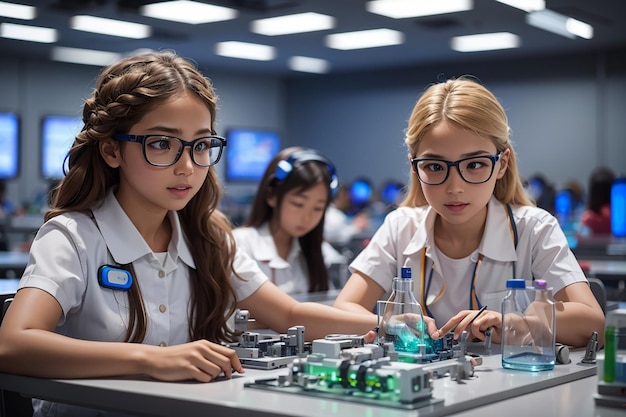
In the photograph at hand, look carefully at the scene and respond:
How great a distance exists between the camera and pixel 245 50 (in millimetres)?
11266

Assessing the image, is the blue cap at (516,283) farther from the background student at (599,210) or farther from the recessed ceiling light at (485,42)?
the recessed ceiling light at (485,42)

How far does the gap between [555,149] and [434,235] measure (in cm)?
1021

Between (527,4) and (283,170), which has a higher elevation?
(527,4)

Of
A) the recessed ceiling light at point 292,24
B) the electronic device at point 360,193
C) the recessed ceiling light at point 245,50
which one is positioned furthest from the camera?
the electronic device at point 360,193

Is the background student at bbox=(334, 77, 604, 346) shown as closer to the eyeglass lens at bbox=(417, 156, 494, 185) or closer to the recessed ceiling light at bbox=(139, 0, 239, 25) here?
the eyeglass lens at bbox=(417, 156, 494, 185)

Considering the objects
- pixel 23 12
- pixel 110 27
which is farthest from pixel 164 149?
pixel 110 27

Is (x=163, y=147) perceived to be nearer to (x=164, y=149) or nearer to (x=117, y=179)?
(x=164, y=149)

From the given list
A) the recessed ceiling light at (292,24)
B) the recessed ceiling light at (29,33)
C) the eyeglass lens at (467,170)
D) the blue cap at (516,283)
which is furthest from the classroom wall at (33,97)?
the blue cap at (516,283)

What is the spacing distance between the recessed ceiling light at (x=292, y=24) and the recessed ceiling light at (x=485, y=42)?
77.6 inches

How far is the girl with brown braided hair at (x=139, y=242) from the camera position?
175 cm

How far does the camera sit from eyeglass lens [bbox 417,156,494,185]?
6.82ft

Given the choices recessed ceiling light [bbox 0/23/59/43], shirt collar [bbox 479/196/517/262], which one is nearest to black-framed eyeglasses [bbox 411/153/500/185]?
shirt collar [bbox 479/196/517/262]

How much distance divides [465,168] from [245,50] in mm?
9499

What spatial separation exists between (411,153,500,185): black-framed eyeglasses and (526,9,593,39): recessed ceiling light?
6683 millimetres
